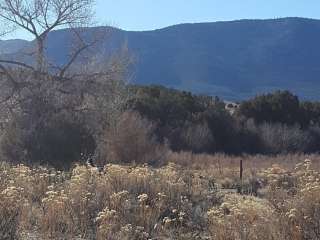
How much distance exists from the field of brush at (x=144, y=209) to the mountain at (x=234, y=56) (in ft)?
375

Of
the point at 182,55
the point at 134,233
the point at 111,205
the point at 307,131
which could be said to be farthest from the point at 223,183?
the point at 182,55

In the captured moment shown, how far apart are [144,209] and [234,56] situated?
148 m

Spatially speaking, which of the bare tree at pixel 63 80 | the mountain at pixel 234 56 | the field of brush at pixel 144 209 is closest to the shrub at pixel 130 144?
the bare tree at pixel 63 80

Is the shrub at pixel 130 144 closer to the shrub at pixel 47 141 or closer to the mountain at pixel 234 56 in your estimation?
the shrub at pixel 47 141

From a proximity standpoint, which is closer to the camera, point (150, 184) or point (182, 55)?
point (150, 184)

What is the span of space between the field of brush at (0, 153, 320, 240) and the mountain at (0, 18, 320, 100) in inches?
4504

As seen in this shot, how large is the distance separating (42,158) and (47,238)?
1604 centimetres

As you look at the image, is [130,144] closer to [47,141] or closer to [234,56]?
[47,141]

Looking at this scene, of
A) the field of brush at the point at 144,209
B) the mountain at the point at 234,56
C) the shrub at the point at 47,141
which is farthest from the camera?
the mountain at the point at 234,56

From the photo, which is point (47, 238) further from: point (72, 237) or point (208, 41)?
point (208, 41)

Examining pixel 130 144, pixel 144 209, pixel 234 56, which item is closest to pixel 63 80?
pixel 130 144

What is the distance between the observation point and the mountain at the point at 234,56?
136250mm

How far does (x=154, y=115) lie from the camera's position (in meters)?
45.4

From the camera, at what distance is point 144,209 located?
8.64 m
